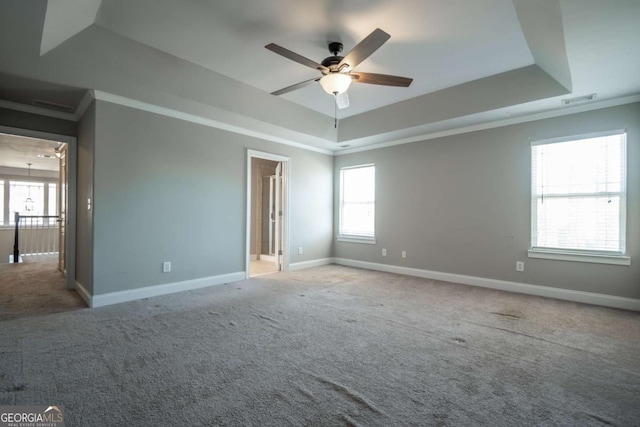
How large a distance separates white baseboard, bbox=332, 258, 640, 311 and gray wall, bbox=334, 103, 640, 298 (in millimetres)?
68

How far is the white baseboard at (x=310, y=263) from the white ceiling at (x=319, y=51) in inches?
107

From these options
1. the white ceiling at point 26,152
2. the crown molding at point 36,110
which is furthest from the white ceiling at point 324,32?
the white ceiling at point 26,152

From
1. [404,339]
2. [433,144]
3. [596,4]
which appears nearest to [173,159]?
[404,339]

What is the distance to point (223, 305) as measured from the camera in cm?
357

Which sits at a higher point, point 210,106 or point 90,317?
point 210,106

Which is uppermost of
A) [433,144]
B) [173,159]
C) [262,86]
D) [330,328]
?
[262,86]

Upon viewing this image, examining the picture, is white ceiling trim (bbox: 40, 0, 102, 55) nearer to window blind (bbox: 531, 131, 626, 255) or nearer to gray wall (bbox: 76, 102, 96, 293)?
gray wall (bbox: 76, 102, 96, 293)

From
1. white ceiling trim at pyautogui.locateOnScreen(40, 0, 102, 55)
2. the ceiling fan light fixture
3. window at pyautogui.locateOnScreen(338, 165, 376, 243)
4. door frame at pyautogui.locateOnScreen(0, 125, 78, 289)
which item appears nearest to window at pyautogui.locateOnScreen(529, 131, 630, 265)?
window at pyautogui.locateOnScreen(338, 165, 376, 243)

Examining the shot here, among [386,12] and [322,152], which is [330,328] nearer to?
[386,12]

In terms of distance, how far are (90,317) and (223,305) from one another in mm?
1335

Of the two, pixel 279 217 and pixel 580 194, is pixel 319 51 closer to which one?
pixel 279 217

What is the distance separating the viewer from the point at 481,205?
4594mm

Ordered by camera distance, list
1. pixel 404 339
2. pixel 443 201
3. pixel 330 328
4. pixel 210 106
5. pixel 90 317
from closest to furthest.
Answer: pixel 404 339, pixel 330 328, pixel 90 317, pixel 210 106, pixel 443 201

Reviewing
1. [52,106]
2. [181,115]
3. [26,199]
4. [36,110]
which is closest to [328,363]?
[181,115]
